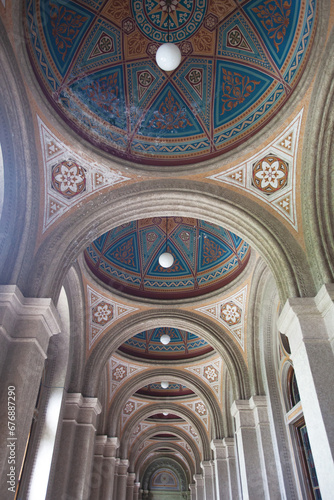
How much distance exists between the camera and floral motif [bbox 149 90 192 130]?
734cm

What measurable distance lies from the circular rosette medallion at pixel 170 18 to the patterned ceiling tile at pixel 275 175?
2528 millimetres

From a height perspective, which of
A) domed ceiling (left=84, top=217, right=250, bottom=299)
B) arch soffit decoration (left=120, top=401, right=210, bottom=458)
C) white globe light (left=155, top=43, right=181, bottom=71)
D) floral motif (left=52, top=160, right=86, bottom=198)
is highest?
domed ceiling (left=84, top=217, right=250, bottom=299)

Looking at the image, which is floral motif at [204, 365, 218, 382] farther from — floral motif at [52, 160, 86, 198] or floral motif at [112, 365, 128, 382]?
floral motif at [52, 160, 86, 198]

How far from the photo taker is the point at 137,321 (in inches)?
418

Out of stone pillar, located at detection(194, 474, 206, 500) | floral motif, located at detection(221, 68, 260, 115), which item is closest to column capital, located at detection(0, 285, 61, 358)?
floral motif, located at detection(221, 68, 260, 115)

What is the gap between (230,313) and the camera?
10.3 m

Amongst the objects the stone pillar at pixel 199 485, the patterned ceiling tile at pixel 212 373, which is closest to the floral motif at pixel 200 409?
the patterned ceiling tile at pixel 212 373

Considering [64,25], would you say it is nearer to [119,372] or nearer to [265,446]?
[265,446]

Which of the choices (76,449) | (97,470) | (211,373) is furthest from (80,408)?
(211,373)

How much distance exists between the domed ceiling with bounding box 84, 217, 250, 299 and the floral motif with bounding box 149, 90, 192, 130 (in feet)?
10.9

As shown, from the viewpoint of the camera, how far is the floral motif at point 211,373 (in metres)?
13.2

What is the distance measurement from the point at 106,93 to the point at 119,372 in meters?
9.66

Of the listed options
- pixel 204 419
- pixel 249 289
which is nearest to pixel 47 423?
pixel 249 289

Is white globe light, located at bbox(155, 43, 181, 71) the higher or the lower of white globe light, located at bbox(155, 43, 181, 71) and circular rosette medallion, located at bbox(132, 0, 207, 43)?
the lower
